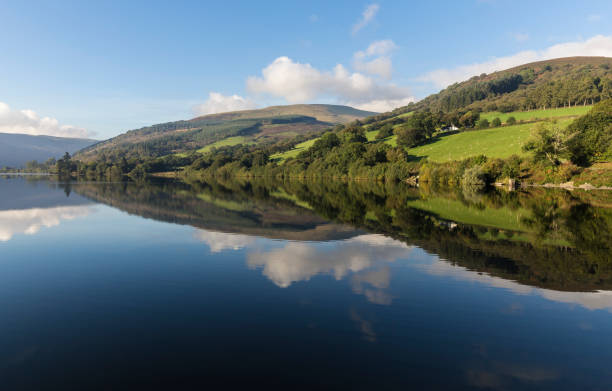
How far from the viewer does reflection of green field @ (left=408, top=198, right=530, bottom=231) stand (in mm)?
29688

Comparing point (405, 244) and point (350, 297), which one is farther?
point (405, 244)

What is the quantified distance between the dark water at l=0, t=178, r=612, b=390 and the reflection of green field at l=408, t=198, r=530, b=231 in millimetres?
3391

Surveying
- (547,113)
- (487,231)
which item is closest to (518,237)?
(487,231)

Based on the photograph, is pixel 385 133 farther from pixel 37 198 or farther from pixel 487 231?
pixel 37 198

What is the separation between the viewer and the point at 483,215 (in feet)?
115

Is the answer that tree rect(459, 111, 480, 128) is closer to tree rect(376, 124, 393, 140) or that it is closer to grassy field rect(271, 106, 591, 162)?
grassy field rect(271, 106, 591, 162)

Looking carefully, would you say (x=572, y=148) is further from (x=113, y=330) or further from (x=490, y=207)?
(x=113, y=330)

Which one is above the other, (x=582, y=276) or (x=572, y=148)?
(x=572, y=148)

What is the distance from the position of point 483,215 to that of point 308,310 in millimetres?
30307

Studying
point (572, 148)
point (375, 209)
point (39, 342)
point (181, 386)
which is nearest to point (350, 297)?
point (181, 386)

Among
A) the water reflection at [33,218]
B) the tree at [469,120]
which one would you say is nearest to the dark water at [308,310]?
the water reflection at [33,218]

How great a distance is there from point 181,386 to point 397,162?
11042 centimetres

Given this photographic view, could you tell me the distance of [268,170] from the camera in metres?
158

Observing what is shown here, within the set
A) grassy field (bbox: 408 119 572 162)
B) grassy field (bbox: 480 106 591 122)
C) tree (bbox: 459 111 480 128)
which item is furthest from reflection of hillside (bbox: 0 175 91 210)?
grassy field (bbox: 480 106 591 122)
